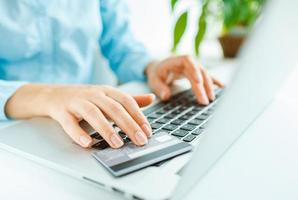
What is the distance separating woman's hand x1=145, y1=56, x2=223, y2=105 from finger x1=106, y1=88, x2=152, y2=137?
168 millimetres

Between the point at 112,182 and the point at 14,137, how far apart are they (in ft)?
0.59

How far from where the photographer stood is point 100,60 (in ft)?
3.11

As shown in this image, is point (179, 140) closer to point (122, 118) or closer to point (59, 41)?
point (122, 118)

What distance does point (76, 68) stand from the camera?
2.56ft

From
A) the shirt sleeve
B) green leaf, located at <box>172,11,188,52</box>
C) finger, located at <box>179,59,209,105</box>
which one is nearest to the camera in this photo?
finger, located at <box>179,59,209,105</box>

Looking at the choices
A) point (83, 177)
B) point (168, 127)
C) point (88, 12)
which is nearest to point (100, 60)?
point (88, 12)

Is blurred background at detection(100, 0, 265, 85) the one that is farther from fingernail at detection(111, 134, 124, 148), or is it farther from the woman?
fingernail at detection(111, 134, 124, 148)

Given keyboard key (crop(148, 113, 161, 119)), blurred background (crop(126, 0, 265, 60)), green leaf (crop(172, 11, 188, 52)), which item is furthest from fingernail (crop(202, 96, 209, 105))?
green leaf (crop(172, 11, 188, 52))

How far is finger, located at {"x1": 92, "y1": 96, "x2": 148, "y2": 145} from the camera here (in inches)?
16.6

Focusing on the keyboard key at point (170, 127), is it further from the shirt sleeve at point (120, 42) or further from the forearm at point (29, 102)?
the shirt sleeve at point (120, 42)

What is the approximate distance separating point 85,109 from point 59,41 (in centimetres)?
31

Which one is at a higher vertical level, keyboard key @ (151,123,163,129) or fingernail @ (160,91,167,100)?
keyboard key @ (151,123,163,129)

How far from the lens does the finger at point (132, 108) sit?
446 millimetres

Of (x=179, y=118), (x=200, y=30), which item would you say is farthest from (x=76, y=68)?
(x=200, y=30)
